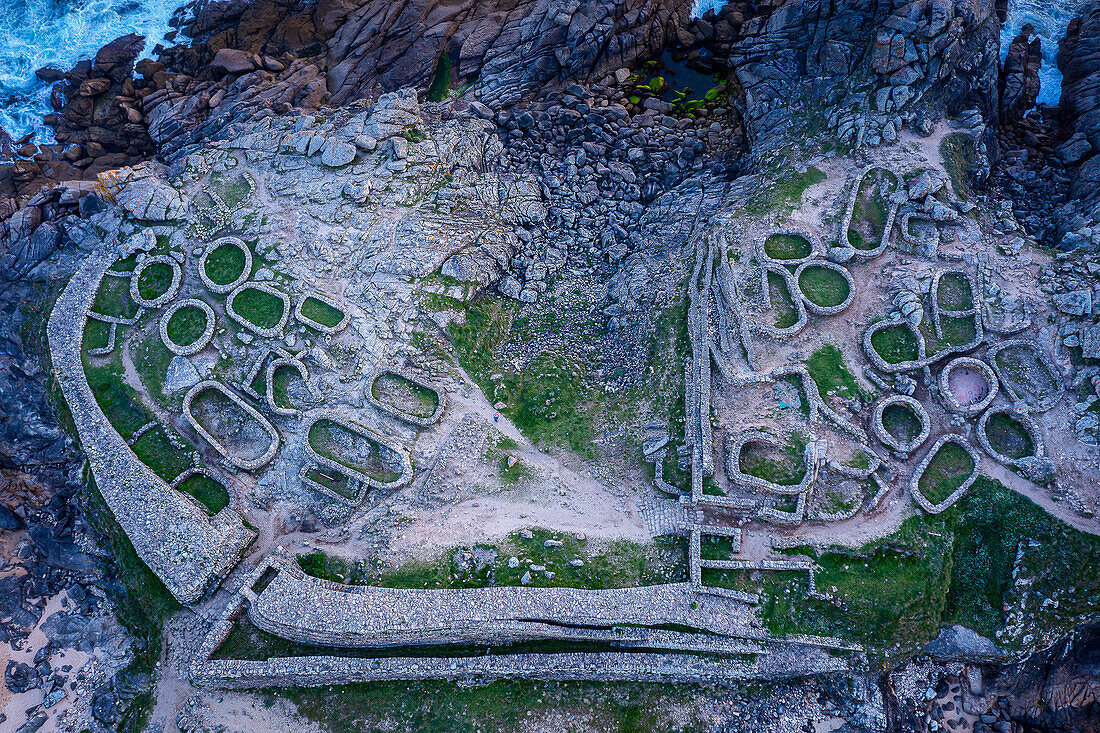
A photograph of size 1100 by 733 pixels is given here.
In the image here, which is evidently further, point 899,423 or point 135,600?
point 135,600

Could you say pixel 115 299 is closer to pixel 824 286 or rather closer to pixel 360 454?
pixel 360 454

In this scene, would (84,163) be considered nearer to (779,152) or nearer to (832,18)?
(779,152)

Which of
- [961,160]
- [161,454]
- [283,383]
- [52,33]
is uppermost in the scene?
[52,33]

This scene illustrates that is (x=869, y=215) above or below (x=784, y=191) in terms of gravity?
below

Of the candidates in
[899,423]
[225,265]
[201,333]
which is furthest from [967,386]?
[225,265]

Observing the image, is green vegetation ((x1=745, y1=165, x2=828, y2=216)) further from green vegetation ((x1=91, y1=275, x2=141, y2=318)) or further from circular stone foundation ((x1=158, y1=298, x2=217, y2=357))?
green vegetation ((x1=91, y1=275, x2=141, y2=318))

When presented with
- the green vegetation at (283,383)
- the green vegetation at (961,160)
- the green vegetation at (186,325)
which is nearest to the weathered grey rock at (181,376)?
the green vegetation at (186,325)

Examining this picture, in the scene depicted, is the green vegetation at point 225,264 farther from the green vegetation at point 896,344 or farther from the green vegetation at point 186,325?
the green vegetation at point 896,344

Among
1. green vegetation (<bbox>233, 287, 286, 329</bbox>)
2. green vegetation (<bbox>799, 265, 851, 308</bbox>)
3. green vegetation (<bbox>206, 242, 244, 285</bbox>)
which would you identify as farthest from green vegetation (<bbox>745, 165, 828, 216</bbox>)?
green vegetation (<bbox>206, 242, 244, 285</bbox>)

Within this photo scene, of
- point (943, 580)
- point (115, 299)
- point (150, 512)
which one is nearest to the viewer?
point (943, 580)
